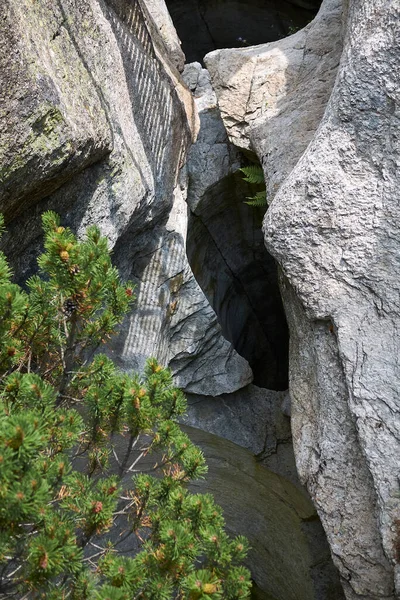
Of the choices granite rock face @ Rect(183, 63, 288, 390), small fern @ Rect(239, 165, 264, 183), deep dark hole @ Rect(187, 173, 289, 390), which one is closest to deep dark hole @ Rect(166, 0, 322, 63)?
granite rock face @ Rect(183, 63, 288, 390)

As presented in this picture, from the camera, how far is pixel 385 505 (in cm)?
272

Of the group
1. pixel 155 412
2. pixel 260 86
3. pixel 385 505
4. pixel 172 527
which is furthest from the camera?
pixel 260 86

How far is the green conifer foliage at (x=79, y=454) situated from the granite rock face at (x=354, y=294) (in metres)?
0.98

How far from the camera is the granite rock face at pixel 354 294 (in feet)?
8.93

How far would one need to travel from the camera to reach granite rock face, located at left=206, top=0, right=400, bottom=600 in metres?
2.72

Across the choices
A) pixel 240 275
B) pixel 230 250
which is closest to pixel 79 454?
pixel 230 250

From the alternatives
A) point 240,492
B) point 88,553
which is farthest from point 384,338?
point 88,553

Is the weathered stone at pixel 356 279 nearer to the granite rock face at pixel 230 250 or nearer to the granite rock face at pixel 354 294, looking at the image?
the granite rock face at pixel 354 294

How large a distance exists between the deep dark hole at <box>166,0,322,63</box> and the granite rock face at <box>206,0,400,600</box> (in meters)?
4.30

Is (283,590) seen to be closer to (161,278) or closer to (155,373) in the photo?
(161,278)

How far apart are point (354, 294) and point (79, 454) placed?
1457 millimetres

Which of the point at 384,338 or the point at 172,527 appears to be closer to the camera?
the point at 172,527

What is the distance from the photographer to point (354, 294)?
2869 millimetres

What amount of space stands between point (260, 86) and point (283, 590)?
358 cm
